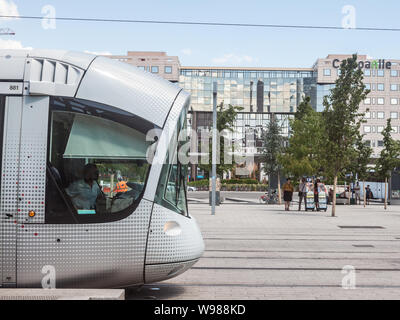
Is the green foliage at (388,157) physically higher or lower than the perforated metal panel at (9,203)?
higher

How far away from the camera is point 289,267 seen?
9016 mm

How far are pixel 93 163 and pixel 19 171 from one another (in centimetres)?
80

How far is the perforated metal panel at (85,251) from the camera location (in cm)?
580

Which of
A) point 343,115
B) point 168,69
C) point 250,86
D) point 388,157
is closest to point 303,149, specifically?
point 388,157

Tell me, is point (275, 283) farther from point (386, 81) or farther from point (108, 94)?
point (386, 81)

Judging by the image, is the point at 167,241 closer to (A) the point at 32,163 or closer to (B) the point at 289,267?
(A) the point at 32,163

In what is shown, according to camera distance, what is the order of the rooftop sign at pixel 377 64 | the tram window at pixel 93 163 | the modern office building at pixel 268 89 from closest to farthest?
the tram window at pixel 93 163 → the rooftop sign at pixel 377 64 → the modern office building at pixel 268 89

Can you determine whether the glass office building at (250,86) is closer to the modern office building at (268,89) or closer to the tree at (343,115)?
the modern office building at (268,89)

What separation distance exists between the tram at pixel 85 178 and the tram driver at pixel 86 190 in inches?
0.4

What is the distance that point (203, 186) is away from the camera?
2377 inches

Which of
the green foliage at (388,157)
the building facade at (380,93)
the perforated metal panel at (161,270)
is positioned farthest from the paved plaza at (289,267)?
the building facade at (380,93)

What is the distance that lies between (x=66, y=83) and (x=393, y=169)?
31.5 meters

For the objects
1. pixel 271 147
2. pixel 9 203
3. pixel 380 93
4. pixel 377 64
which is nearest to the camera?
pixel 9 203

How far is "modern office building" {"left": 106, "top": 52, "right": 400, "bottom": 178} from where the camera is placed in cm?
10306
